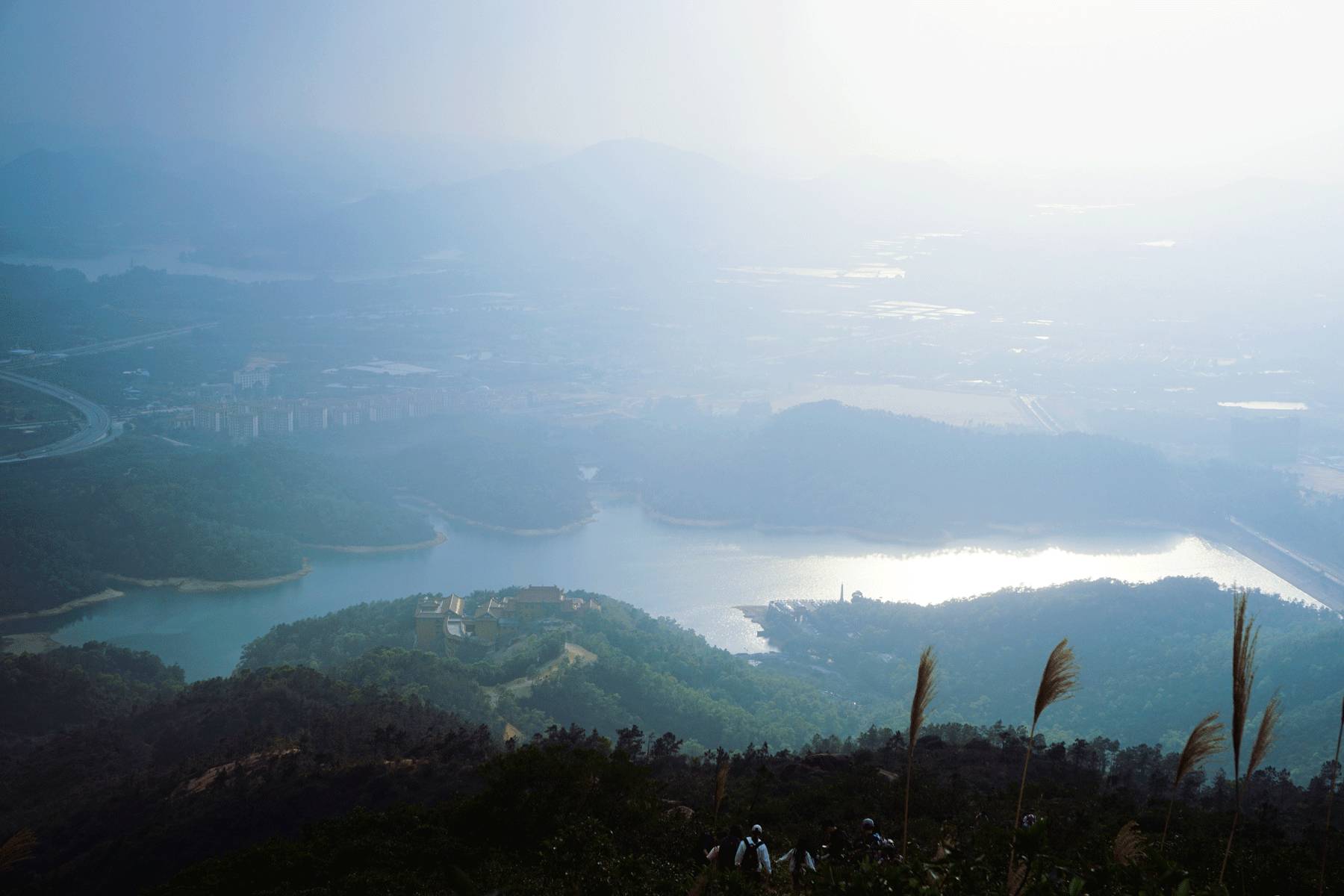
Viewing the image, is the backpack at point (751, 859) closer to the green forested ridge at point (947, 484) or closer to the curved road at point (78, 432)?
the curved road at point (78, 432)

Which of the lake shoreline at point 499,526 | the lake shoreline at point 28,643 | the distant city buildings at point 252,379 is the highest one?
the distant city buildings at point 252,379

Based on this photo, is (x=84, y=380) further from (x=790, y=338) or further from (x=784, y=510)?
(x=790, y=338)

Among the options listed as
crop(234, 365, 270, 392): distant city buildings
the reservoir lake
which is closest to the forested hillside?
the reservoir lake

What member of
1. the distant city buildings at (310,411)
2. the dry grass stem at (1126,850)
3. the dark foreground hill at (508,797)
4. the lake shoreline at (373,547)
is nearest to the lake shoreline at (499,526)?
the lake shoreline at (373,547)

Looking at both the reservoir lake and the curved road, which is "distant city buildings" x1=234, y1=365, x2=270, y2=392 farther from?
the reservoir lake

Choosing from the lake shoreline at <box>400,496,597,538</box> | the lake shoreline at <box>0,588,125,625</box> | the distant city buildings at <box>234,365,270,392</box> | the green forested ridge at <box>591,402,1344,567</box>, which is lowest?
the lake shoreline at <box>0,588,125,625</box>

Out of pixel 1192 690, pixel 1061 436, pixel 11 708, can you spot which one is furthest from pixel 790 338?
pixel 11 708
